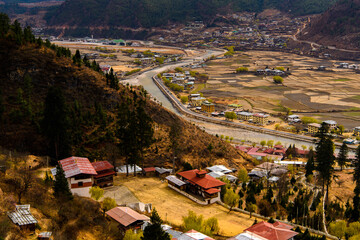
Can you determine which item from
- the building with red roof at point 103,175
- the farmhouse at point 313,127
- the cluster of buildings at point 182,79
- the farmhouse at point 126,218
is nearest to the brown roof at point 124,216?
the farmhouse at point 126,218

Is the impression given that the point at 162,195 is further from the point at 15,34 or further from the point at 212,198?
the point at 15,34

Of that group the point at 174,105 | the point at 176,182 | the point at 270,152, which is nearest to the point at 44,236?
the point at 176,182

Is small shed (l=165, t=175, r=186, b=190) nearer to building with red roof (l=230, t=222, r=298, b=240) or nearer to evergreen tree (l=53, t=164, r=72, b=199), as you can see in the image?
building with red roof (l=230, t=222, r=298, b=240)

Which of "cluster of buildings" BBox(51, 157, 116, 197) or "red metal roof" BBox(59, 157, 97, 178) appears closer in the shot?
"cluster of buildings" BBox(51, 157, 116, 197)

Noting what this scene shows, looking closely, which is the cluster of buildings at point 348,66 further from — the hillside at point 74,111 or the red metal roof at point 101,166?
the red metal roof at point 101,166

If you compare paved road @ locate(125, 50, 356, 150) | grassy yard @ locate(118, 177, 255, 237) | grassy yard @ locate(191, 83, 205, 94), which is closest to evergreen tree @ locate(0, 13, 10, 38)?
grassy yard @ locate(118, 177, 255, 237)
